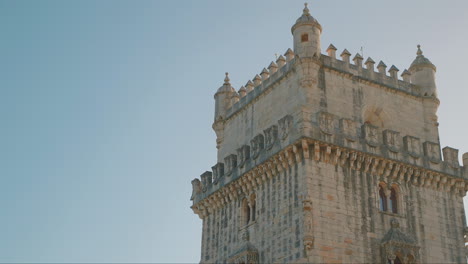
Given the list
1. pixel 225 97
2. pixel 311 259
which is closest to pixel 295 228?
pixel 311 259

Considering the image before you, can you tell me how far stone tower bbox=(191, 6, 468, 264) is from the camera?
103 feet

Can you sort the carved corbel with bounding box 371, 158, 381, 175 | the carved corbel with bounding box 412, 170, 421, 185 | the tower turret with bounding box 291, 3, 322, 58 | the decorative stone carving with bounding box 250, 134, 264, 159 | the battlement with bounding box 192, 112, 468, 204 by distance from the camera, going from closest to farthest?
the battlement with bounding box 192, 112, 468, 204 < the carved corbel with bounding box 371, 158, 381, 175 < the carved corbel with bounding box 412, 170, 421, 185 < the tower turret with bounding box 291, 3, 322, 58 < the decorative stone carving with bounding box 250, 134, 264, 159

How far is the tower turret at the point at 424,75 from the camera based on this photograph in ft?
125

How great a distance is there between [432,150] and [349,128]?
523cm

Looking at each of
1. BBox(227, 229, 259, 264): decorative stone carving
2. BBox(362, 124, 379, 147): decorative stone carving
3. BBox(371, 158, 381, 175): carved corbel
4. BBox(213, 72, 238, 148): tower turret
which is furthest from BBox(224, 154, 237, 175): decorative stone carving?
BBox(371, 158, 381, 175): carved corbel

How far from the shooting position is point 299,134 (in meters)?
32.0

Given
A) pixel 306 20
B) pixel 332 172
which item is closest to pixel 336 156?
pixel 332 172

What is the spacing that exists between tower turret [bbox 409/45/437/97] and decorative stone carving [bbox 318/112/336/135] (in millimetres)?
7691

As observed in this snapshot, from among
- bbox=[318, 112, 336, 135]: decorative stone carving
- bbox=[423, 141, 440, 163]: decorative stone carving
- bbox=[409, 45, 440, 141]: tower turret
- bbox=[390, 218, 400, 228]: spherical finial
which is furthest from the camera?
bbox=[409, 45, 440, 141]: tower turret

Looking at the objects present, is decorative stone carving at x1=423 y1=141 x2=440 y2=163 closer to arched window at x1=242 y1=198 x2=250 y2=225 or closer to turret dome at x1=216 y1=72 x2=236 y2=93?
arched window at x1=242 y1=198 x2=250 y2=225

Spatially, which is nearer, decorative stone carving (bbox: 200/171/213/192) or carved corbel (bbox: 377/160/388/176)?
carved corbel (bbox: 377/160/388/176)

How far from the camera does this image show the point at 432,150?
35.8 metres

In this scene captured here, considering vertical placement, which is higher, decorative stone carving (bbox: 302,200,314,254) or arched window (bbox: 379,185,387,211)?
arched window (bbox: 379,185,387,211)

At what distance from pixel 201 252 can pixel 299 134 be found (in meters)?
9.71
